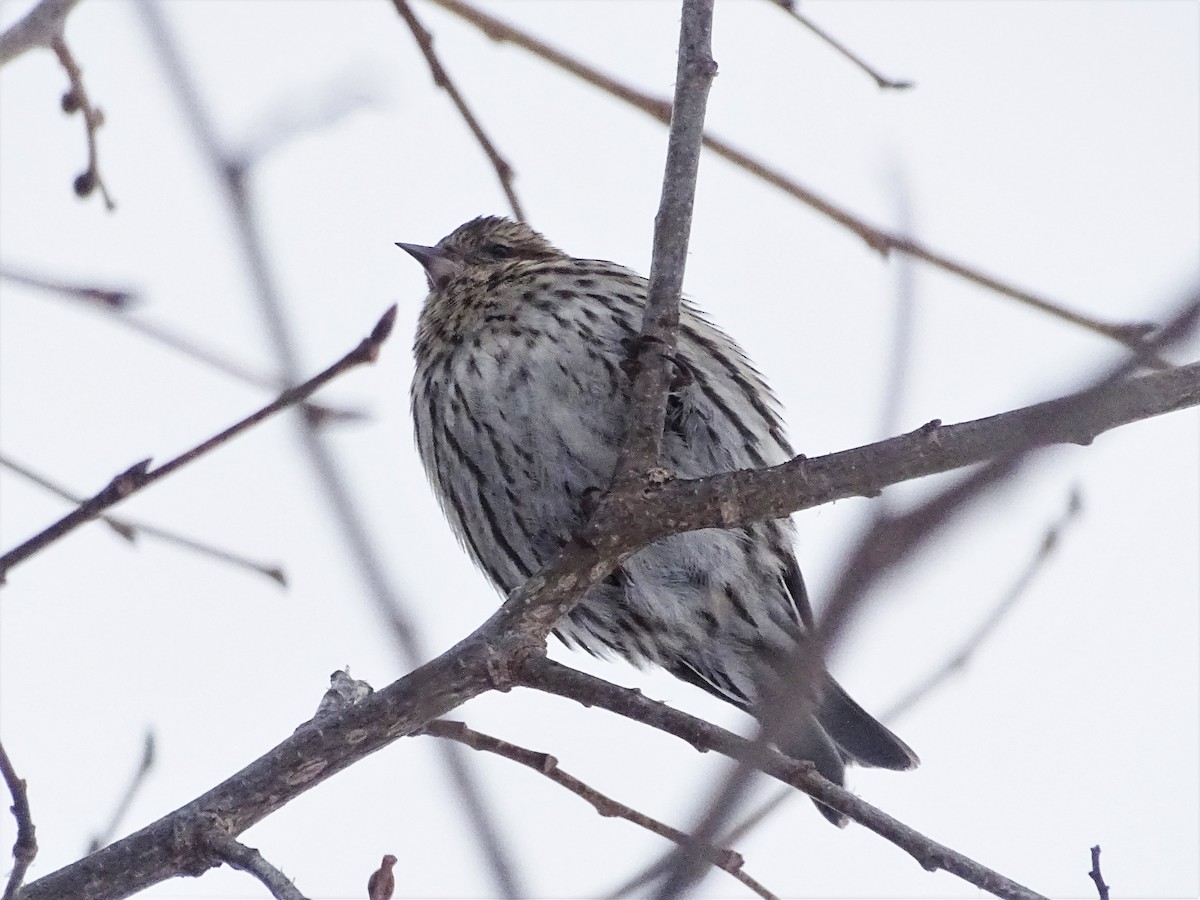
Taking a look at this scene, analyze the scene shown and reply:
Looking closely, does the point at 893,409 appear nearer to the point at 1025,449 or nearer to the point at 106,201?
the point at 1025,449

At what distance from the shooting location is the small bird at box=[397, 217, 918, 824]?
4918 mm

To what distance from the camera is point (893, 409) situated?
140 centimetres

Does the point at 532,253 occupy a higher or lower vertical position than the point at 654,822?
higher

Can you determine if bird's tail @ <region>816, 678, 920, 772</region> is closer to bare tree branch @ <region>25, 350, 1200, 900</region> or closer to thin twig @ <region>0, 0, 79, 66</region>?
bare tree branch @ <region>25, 350, 1200, 900</region>

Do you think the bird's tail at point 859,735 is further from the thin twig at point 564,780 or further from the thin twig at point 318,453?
the thin twig at point 318,453

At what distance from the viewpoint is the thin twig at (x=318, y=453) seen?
59.0 inches

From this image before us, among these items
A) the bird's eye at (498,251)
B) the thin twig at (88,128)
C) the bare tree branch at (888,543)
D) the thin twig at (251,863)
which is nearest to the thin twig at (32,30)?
the thin twig at (88,128)

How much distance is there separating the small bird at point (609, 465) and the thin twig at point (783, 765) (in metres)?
1.21

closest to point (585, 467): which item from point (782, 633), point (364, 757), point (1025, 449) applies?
point (782, 633)

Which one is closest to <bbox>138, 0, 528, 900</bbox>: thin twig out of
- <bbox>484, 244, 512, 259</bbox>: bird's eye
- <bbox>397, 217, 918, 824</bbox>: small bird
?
<bbox>397, 217, 918, 824</bbox>: small bird

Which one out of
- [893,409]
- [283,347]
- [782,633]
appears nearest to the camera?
[893,409]

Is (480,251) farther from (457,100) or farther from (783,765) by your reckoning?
(783,765)

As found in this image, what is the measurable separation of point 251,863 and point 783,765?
1.18 meters

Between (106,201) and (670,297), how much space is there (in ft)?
5.98
